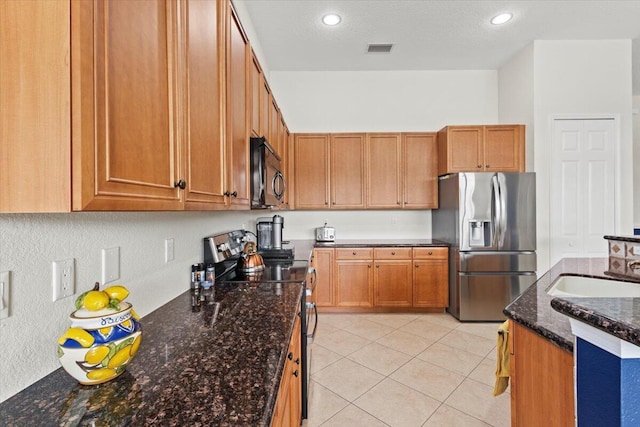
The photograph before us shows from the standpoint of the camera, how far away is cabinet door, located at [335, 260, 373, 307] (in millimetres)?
3590

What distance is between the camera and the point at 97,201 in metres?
0.57

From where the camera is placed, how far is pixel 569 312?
2.35 feet

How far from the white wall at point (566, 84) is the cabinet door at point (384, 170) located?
1523 mm

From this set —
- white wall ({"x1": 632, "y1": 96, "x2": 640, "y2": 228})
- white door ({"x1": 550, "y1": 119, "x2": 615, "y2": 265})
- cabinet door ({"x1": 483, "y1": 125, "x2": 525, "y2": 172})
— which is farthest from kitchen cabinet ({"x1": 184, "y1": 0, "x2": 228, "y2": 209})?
white wall ({"x1": 632, "y1": 96, "x2": 640, "y2": 228})

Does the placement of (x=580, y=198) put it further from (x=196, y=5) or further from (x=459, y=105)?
(x=196, y=5)

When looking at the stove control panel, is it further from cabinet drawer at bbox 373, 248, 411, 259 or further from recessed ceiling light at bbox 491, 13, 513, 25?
recessed ceiling light at bbox 491, 13, 513, 25

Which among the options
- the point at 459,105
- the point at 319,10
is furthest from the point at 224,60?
the point at 459,105

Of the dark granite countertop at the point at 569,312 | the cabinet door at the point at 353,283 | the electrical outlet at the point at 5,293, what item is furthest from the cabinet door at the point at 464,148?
the electrical outlet at the point at 5,293

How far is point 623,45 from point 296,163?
12.9ft

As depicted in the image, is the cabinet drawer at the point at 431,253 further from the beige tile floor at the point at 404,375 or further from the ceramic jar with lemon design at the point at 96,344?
the ceramic jar with lemon design at the point at 96,344

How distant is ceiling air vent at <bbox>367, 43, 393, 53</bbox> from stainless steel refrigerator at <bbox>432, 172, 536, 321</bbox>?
1659 millimetres

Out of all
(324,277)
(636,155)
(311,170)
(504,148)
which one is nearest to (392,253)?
(324,277)

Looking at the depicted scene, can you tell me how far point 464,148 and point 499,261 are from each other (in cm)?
135

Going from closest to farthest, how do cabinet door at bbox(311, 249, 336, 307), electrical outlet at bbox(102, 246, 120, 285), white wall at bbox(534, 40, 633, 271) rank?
electrical outlet at bbox(102, 246, 120, 285) → white wall at bbox(534, 40, 633, 271) → cabinet door at bbox(311, 249, 336, 307)
